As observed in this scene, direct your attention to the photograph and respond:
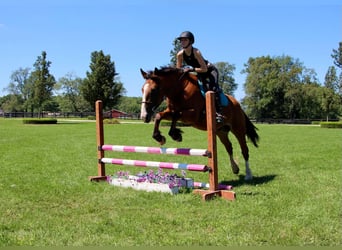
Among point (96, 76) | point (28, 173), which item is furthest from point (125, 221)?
point (96, 76)

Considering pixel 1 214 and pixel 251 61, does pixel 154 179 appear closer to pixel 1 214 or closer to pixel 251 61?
pixel 1 214

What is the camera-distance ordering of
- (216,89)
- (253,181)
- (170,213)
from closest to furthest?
1. (170,213)
2. (216,89)
3. (253,181)

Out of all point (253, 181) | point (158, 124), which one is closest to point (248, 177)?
point (253, 181)

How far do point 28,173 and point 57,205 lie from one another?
11.6ft

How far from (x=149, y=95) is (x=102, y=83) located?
2321 inches

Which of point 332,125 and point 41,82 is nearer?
point 332,125

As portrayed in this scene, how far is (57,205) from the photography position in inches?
226

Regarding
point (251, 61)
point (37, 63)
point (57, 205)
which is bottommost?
point (57, 205)

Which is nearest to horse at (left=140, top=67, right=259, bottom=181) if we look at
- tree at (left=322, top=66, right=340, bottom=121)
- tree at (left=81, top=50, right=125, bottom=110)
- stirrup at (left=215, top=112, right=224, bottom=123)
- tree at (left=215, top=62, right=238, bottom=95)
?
stirrup at (left=215, top=112, right=224, bottom=123)

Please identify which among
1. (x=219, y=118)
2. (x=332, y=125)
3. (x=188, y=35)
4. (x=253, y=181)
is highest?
(x=188, y=35)

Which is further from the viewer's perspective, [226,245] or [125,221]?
[125,221]

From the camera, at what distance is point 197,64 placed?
6.85m

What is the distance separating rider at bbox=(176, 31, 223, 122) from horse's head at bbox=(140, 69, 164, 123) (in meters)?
0.72

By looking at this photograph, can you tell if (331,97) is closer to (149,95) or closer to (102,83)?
(102,83)
